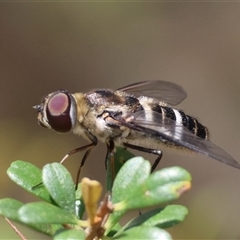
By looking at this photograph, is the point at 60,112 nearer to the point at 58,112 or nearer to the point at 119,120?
the point at 58,112

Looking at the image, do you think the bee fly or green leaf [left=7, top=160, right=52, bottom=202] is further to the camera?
the bee fly

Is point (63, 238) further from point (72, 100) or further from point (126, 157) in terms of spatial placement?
point (72, 100)

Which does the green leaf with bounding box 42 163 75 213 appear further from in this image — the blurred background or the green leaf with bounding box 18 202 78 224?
the blurred background

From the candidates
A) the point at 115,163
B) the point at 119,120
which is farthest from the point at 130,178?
the point at 119,120

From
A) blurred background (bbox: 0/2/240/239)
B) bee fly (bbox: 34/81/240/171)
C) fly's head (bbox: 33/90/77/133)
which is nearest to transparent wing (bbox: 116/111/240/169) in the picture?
bee fly (bbox: 34/81/240/171)

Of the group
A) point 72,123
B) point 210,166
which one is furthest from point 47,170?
point 210,166

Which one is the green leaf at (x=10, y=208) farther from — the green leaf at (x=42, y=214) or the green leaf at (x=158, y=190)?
the green leaf at (x=158, y=190)
